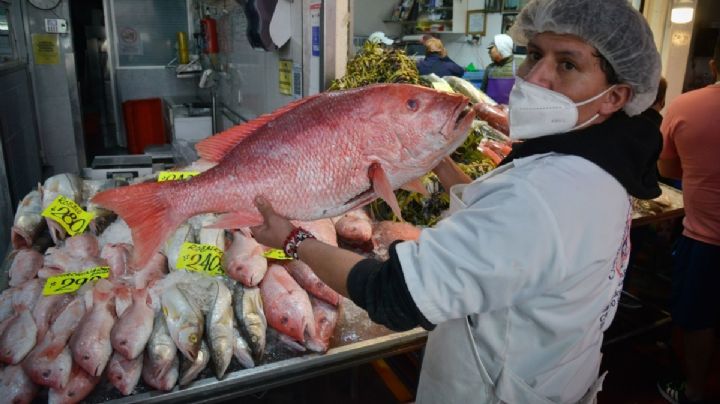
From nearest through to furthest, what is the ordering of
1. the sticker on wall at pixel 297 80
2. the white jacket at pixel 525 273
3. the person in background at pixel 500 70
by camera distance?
the white jacket at pixel 525 273, the sticker on wall at pixel 297 80, the person in background at pixel 500 70

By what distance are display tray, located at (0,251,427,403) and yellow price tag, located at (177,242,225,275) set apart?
393 millimetres

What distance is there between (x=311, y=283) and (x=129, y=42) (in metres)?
8.09

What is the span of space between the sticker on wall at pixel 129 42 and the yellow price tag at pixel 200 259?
768 cm

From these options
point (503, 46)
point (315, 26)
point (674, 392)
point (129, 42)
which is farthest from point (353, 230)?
point (129, 42)

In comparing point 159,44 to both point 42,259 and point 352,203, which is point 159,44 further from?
point 352,203

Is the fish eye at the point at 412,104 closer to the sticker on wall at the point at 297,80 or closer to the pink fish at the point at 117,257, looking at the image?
the pink fish at the point at 117,257

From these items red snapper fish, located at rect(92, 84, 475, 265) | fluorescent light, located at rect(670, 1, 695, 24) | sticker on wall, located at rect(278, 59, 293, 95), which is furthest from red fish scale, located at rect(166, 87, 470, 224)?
fluorescent light, located at rect(670, 1, 695, 24)

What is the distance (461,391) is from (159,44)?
348 inches

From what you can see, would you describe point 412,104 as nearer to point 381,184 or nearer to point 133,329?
point 381,184

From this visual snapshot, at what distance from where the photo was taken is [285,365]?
1913 millimetres

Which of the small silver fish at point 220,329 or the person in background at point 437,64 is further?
the person in background at point 437,64

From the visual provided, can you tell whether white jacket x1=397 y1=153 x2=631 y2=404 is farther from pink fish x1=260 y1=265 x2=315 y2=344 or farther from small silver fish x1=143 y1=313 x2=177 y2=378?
small silver fish x1=143 y1=313 x2=177 y2=378

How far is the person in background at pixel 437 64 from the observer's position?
24.2 feet

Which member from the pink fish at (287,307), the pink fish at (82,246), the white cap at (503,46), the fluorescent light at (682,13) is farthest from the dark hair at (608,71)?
the white cap at (503,46)
